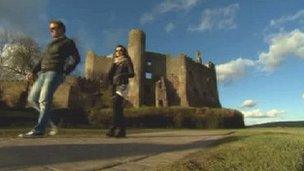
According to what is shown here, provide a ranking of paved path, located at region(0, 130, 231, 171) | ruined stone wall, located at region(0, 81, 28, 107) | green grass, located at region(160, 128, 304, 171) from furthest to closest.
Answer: ruined stone wall, located at region(0, 81, 28, 107)
green grass, located at region(160, 128, 304, 171)
paved path, located at region(0, 130, 231, 171)

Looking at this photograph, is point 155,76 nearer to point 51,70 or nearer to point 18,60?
point 18,60

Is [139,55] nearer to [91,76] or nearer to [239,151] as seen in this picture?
[91,76]

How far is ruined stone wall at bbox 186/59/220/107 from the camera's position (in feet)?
206

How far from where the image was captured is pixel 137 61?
59969 mm

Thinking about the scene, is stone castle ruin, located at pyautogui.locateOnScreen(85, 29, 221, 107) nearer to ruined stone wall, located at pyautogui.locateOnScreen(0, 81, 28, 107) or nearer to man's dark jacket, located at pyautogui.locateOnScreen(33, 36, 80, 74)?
ruined stone wall, located at pyautogui.locateOnScreen(0, 81, 28, 107)

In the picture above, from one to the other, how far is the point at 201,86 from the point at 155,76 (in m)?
7.97

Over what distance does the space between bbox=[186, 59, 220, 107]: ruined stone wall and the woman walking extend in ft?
167

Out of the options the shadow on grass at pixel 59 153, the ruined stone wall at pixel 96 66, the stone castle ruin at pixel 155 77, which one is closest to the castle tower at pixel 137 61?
the stone castle ruin at pixel 155 77

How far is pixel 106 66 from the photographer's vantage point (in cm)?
6081

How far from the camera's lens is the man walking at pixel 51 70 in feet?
28.3

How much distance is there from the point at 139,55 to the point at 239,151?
174 feet

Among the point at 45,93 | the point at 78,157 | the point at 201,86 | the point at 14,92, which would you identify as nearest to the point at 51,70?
the point at 45,93

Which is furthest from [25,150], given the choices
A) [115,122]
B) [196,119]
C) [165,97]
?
[165,97]

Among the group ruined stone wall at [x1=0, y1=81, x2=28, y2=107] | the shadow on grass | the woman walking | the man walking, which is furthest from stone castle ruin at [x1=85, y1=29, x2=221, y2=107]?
the shadow on grass
